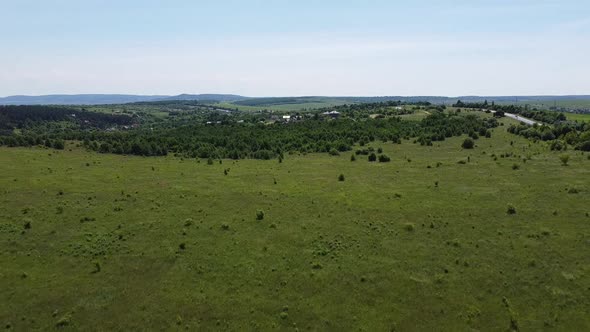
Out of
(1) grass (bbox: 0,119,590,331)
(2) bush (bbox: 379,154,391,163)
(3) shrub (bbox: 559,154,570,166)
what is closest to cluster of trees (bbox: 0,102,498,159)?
(2) bush (bbox: 379,154,391,163)

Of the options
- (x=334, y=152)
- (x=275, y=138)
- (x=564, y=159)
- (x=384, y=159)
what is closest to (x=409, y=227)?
(x=384, y=159)

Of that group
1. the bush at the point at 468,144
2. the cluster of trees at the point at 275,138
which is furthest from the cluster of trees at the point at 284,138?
the bush at the point at 468,144

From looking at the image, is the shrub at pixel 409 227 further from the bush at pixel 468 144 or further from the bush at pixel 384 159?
the bush at pixel 468 144

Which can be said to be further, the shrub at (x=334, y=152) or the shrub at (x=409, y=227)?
the shrub at (x=334, y=152)

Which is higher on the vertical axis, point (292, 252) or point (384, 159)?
point (384, 159)

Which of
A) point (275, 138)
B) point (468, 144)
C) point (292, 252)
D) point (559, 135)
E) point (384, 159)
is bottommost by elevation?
point (292, 252)

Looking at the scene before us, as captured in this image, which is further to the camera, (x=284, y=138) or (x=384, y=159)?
(x=284, y=138)

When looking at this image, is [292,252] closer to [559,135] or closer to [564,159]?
[564,159]
